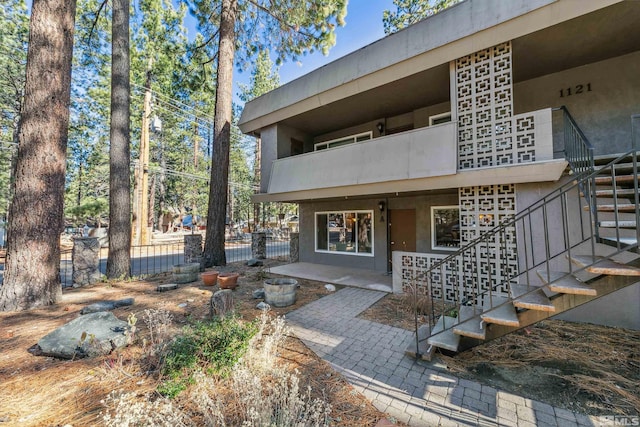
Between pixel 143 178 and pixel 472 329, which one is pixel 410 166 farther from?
pixel 143 178

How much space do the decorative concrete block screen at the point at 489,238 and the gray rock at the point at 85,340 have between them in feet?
20.7

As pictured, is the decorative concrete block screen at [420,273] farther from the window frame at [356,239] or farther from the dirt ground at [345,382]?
the window frame at [356,239]

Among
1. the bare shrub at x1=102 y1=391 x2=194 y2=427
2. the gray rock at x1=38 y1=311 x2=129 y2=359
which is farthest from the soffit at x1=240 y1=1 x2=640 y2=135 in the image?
the bare shrub at x1=102 y1=391 x2=194 y2=427

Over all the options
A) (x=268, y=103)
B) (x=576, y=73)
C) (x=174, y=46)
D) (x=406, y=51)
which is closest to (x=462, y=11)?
(x=406, y=51)

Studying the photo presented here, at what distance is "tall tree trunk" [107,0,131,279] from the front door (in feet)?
29.8

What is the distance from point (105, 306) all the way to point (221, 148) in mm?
6362

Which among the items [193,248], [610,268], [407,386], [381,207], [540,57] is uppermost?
[540,57]

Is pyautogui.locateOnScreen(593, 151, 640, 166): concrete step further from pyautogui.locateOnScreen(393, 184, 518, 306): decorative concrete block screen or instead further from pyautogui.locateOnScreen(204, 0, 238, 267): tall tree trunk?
pyautogui.locateOnScreen(204, 0, 238, 267): tall tree trunk

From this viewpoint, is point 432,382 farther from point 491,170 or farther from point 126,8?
point 126,8

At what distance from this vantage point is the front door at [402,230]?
897cm

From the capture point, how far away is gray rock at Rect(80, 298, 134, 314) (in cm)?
504

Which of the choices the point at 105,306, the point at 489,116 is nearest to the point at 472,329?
the point at 489,116

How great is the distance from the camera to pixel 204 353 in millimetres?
3135

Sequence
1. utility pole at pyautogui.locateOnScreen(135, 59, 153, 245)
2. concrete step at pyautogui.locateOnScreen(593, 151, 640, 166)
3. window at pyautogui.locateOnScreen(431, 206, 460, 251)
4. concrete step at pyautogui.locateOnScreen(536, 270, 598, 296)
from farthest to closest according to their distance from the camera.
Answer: utility pole at pyautogui.locateOnScreen(135, 59, 153, 245) < window at pyautogui.locateOnScreen(431, 206, 460, 251) < concrete step at pyautogui.locateOnScreen(593, 151, 640, 166) < concrete step at pyautogui.locateOnScreen(536, 270, 598, 296)
